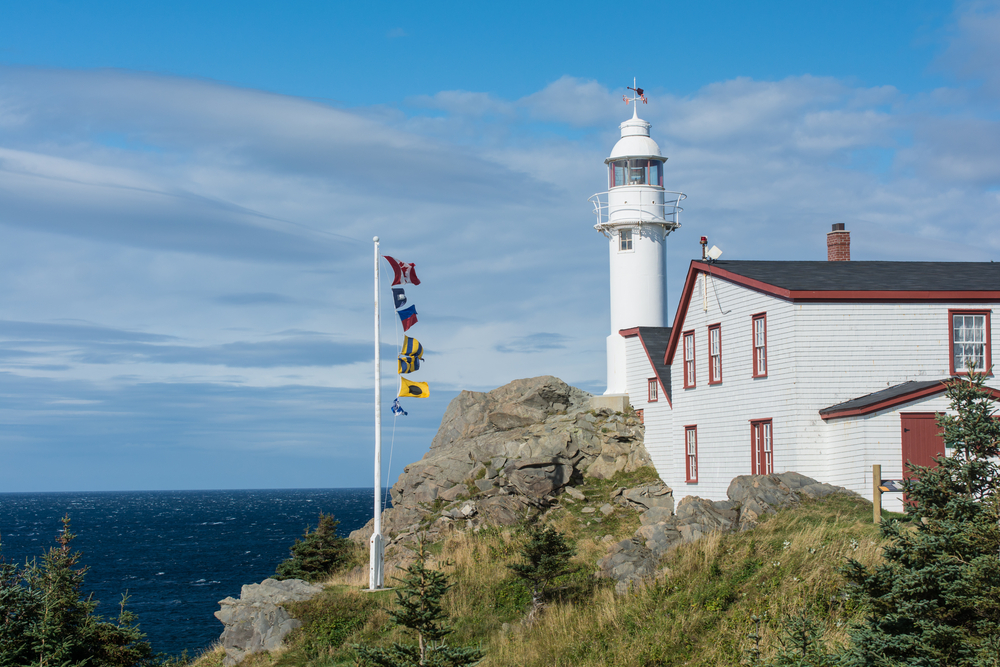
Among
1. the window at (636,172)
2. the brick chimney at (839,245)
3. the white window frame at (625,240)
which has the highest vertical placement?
the window at (636,172)

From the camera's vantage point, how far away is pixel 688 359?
2973 centimetres

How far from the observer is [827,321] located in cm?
2394

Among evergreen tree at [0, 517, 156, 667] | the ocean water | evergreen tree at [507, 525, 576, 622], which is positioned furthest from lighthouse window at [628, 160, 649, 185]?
evergreen tree at [0, 517, 156, 667]

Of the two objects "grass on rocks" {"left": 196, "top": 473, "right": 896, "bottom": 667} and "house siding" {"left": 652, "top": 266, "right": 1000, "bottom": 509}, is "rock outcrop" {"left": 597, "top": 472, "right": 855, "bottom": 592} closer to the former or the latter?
"grass on rocks" {"left": 196, "top": 473, "right": 896, "bottom": 667}

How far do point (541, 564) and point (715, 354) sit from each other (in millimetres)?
10544

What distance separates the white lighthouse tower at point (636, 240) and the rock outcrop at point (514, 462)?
315 cm

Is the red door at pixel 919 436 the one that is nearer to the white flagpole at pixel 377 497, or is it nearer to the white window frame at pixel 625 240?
Answer: the white flagpole at pixel 377 497

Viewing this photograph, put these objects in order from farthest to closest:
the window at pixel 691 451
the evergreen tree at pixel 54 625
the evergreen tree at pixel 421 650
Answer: the window at pixel 691 451 < the evergreen tree at pixel 54 625 < the evergreen tree at pixel 421 650

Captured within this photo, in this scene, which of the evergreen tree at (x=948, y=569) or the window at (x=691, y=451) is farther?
the window at (x=691, y=451)

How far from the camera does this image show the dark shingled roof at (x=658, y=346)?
33.9 m

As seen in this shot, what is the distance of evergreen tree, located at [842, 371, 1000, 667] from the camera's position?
10523 mm

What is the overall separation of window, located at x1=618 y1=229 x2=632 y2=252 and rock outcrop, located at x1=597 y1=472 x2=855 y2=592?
18539 millimetres

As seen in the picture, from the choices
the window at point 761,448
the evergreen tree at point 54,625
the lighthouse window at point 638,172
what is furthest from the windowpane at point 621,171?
the evergreen tree at point 54,625

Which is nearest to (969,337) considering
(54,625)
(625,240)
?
(625,240)
